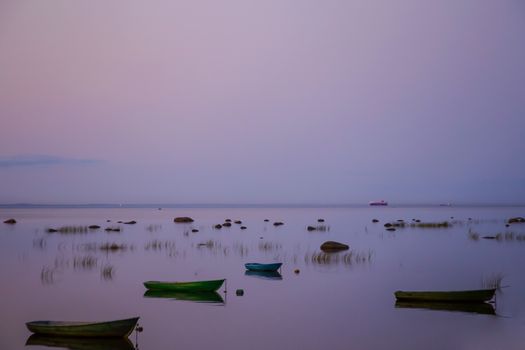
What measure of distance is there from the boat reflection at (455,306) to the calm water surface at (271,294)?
35 centimetres

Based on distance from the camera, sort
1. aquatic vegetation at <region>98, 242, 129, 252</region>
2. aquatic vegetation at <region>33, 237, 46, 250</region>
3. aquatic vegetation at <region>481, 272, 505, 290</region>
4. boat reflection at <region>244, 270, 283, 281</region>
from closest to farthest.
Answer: aquatic vegetation at <region>481, 272, 505, 290</region> < boat reflection at <region>244, 270, 283, 281</region> < aquatic vegetation at <region>98, 242, 129, 252</region> < aquatic vegetation at <region>33, 237, 46, 250</region>

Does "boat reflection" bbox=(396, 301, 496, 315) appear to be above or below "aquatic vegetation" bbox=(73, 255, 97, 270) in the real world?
above

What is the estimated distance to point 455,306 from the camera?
2006cm

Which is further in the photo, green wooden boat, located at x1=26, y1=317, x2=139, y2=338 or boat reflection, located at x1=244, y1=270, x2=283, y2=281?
boat reflection, located at x1=244, y1=270, x2=283, y2=281

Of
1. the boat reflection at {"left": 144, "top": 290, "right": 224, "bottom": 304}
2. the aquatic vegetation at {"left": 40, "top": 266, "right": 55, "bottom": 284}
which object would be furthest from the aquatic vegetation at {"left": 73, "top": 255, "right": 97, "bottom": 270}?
the boat reflection at {"left": 144, "top": 290, "right": 224, "bottom": 304}

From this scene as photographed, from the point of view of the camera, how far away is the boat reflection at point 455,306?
19625 mm

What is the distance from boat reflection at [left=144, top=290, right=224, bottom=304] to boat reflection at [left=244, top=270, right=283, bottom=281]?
485 cm

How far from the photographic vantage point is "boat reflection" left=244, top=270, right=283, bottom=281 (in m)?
27.5

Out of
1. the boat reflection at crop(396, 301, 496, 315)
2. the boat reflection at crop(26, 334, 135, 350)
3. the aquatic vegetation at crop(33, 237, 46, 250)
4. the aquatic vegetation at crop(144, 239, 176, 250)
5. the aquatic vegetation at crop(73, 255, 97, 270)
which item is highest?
the boat reflection at crop(396, 301, 496, 315)

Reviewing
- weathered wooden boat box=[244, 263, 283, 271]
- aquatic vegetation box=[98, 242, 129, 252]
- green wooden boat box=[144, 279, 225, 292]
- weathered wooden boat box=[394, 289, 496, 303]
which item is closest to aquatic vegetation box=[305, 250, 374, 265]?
weathered wooden boat box=[244, 263, 283, 271]

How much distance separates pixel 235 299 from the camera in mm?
22516

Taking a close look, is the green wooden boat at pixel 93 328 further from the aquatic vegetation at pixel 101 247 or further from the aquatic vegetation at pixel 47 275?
the aquatic vegetation at pixel 101 247

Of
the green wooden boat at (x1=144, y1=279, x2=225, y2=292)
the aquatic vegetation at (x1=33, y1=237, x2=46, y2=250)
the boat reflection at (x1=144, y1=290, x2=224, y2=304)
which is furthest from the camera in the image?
the aquatic vegetation at (x1=33, y1=237, x2=46, y2=250)

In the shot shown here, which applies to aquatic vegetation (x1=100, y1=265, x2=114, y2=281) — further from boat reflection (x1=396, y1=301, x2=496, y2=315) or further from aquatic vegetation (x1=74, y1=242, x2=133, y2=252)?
boat reflection (x1=396, y1=301, x2=496, y2=315)
